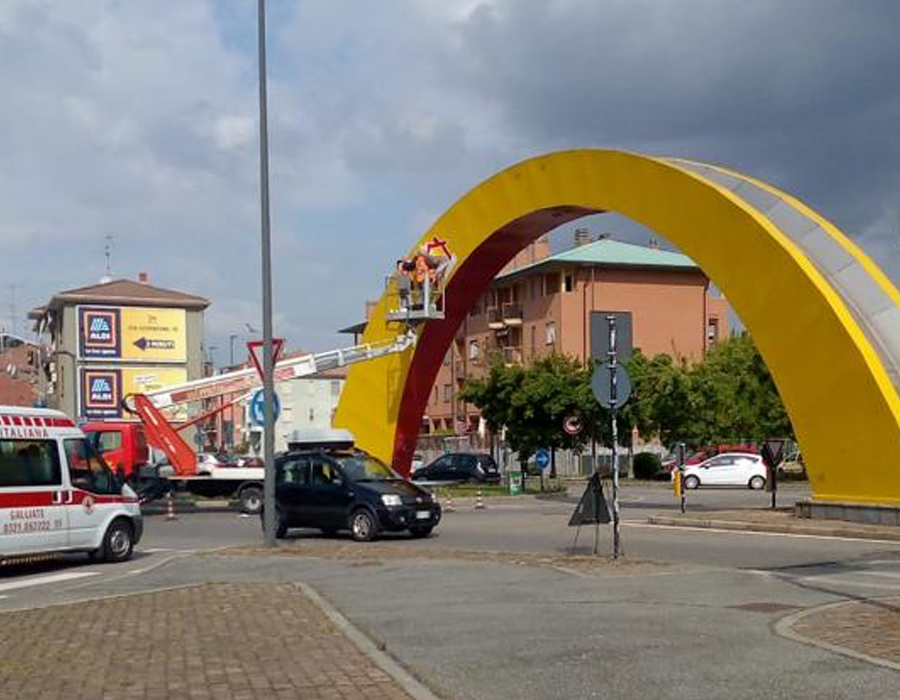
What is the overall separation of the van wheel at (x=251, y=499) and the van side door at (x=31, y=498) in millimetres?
14619

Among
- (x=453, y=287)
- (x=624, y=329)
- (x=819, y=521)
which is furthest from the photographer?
(x=453, y=287)

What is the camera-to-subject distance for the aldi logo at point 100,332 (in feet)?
290

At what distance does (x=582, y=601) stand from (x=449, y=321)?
22.9 m

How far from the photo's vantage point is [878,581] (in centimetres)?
1384

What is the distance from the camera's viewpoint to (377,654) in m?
8.91

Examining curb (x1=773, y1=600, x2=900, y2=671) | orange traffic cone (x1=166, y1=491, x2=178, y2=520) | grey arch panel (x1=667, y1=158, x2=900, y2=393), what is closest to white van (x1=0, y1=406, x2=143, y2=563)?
curb (x1=773, y1=600, x2=900, y2=671)

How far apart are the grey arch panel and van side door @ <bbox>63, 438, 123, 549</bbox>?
42.0 feet

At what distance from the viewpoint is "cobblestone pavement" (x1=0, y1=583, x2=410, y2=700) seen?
7754 millimetres

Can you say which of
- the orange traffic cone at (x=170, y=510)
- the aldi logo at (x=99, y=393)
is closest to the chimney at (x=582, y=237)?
the aldi logo at (x=99, y=393)

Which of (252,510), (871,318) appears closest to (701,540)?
(871,318)

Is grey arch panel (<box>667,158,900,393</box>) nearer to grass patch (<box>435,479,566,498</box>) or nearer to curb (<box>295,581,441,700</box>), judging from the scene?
curb (<box>295,581,441,700</box>)

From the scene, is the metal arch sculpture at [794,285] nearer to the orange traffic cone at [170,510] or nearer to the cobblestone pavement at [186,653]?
the cobblestone pavement at [186,653]

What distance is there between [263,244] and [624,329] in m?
6.71

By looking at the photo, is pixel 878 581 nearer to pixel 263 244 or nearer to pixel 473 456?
pixel 263 244
